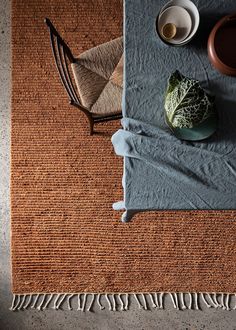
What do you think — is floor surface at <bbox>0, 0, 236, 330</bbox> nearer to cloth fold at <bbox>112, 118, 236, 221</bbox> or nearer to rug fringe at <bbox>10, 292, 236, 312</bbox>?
rug fringe at <bbox>10, 292, 236, 312</bbox>

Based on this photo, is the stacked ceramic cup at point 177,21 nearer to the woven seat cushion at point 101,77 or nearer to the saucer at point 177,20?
the saucer at point 177,20

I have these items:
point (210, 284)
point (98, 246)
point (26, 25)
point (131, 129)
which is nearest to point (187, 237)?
point (210, 284)

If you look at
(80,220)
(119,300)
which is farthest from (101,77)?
(119,300)

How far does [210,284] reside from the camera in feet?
5.40

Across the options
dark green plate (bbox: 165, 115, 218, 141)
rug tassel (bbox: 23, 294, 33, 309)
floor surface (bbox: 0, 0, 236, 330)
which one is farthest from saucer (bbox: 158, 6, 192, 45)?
rug tassel (bbox: 23, 294, 33, 309)

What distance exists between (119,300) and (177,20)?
1.10 meters

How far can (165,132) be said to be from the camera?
3.61 ft

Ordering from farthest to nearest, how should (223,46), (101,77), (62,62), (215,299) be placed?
(215,299) → (101,77) → (62,62) → (223,46)

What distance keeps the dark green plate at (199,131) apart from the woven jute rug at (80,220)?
614 millimetres

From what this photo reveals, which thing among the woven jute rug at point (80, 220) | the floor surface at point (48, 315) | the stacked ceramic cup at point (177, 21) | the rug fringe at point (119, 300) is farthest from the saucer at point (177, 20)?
the rug fringe at point (119, 300)

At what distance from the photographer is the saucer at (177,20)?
1103 mm

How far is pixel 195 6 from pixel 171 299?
1115 millimetres

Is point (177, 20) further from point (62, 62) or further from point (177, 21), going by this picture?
point (62, 62)

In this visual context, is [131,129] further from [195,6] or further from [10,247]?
[10,247]
